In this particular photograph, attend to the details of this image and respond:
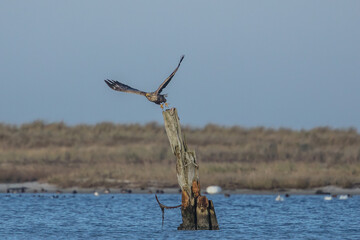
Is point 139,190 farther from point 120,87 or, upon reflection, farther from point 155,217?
point 120,87

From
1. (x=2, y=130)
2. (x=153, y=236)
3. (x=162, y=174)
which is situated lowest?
(x=153, y=236)

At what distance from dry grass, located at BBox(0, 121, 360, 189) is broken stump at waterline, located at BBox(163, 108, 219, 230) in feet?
55.4

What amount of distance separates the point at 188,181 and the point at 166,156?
2318cm

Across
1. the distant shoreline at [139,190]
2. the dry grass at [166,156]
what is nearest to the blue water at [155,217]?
the distant shoreline at [139,190]

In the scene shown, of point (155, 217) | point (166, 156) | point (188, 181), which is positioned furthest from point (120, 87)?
point (166, 156)

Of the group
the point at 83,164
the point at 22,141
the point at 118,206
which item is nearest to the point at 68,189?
the point at 83,164

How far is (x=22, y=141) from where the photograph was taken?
5078cm

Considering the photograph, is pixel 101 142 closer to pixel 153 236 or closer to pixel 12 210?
pixel 12 210

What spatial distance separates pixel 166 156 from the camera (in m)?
46.5

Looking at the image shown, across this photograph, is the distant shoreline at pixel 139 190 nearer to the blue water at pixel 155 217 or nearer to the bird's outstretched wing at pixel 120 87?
the blue water at pixel 155 217

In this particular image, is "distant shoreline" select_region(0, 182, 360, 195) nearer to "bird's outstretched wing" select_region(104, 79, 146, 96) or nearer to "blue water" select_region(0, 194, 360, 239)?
"blue water" select_region(0, 194, 360, 239)

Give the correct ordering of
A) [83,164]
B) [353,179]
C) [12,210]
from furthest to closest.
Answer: [83,164], [353,179], [12,210]

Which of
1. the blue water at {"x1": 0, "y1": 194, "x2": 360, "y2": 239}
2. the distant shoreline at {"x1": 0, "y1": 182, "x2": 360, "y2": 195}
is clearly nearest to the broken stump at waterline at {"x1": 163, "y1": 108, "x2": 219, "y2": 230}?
the blue water at {"x1": 0, "y1": 194, "x2": 360, "y2": 239}

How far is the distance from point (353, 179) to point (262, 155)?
6851mm
